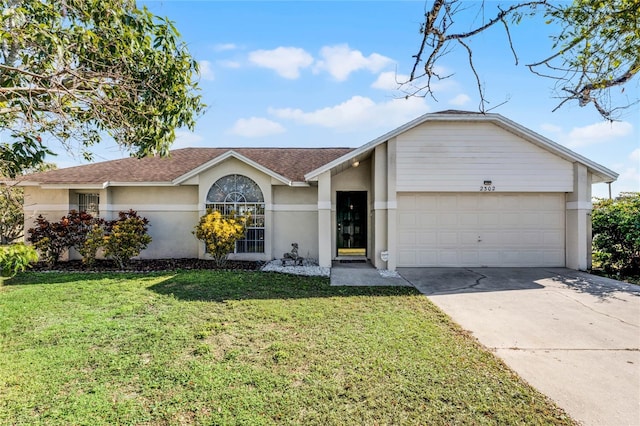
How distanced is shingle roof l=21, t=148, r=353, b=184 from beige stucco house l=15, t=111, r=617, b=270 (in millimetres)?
132

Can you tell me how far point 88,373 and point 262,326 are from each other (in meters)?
2.44

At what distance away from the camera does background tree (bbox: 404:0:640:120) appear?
3.68 m

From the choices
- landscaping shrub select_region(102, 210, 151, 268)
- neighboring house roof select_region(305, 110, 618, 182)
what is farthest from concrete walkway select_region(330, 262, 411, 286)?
landscaping shrub select_region(102, 210, 151, 268)

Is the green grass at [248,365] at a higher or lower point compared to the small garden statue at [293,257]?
lower

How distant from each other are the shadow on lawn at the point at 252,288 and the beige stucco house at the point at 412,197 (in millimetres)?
2203

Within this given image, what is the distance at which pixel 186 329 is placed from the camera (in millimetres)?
5141

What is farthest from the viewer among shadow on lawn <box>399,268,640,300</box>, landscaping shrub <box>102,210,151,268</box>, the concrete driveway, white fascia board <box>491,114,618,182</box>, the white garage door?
the white garage door

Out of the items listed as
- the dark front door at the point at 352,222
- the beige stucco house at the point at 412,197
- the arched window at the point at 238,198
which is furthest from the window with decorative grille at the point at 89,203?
the dark front door at the point at 352,222

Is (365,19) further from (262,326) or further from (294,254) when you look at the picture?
(294,254)

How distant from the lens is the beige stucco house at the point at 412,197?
998 centimetres

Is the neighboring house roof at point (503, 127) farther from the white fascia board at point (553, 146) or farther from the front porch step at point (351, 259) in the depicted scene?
the front porch step at point (351, 259)

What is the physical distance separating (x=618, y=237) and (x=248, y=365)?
12547mm

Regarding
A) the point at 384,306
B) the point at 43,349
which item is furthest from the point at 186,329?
the point at 384,306

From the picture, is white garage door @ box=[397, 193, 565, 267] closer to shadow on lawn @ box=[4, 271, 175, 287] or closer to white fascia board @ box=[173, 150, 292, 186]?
white fascia board @ box=[173, 150, 292, 186]
